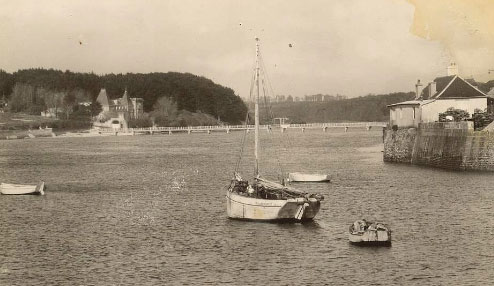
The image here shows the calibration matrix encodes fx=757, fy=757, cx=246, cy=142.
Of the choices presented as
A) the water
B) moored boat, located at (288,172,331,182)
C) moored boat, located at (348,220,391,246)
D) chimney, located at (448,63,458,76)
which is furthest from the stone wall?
moored boat, located at (348,220,391,246)

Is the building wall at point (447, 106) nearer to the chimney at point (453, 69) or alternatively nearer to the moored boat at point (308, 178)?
the chimney at point (453, 69)

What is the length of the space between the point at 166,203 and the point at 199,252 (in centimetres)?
2218

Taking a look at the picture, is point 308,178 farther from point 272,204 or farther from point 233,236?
point 233,236

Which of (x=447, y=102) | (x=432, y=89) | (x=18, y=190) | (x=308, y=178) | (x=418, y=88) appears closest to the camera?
(x=18, y=190)

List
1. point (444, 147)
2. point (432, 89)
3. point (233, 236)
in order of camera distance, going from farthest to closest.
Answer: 1. point (432, 89)
2. point (444, 147)
3. point (233, 236)

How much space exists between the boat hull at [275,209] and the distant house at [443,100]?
155 feet

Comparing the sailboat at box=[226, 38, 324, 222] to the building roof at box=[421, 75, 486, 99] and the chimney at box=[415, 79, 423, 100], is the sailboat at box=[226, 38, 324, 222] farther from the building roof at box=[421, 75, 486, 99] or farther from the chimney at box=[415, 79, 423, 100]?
the chimney at box=[415, 79, 423, 100]

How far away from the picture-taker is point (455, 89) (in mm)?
94688

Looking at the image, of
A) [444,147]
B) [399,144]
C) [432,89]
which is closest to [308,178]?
[444,147]

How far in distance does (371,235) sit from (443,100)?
54.1m

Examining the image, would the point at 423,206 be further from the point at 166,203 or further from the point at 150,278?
the point at 150,278

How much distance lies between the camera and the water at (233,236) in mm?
38000

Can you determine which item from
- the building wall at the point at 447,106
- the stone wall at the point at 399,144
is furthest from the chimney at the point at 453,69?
the stone wall at the point at 399,144

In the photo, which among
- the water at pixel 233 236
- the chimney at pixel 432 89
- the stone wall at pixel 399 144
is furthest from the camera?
the chimney at pixel 432 89
